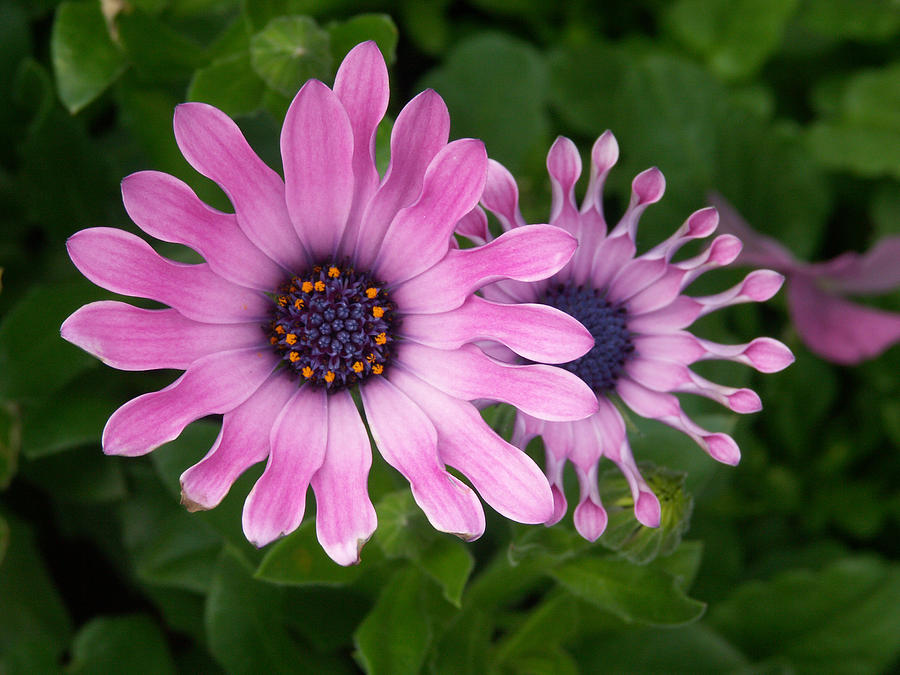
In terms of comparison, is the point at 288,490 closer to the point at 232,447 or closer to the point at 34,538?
the point at 232,447

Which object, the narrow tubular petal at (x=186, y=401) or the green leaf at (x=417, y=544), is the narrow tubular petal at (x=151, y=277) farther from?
the green leaf at (x=417, y=544)

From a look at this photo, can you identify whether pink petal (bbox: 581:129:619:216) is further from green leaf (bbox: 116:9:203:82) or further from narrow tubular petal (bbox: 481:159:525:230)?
green leaf (bbox: 116:9:203:82)

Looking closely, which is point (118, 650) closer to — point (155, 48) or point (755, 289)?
point (155, 48)

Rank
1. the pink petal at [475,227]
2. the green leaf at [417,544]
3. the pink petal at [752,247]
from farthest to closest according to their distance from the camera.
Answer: the pink petal at [752,247] < the green leaf at [417,544] < the pink petal at [475,227]

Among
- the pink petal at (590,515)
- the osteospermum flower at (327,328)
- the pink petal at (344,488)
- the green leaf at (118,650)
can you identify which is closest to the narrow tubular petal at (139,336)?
the osteospermum flower at (327,328)

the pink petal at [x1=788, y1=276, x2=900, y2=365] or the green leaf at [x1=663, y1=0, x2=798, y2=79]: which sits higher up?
the green leaf at [x1=663, y1=0, x2=798, y2=79]

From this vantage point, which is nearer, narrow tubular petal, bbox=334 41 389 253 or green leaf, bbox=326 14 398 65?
narrow tubular petal, bbox=334 41 389 253

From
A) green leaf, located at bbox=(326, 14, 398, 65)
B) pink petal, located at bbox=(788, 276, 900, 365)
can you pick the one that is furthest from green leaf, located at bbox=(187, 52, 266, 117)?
pink petal, located at bbox=(788, 276, 900, 365)
